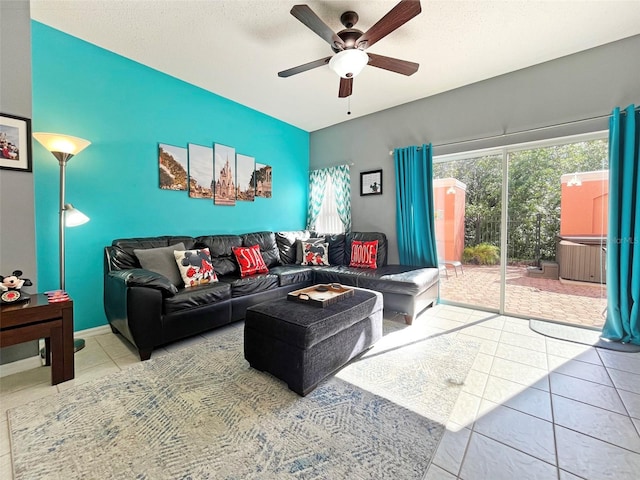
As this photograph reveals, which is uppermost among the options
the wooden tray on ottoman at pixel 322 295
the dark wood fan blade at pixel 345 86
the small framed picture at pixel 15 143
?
the dark wood fan blade at pixel 345 86

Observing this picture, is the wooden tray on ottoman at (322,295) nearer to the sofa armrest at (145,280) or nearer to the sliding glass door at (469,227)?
the sofa armrest at (145,280)

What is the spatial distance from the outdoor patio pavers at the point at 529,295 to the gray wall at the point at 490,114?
39.1 inches

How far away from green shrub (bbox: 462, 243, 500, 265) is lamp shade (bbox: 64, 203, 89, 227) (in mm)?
4186

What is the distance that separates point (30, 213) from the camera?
2119mm

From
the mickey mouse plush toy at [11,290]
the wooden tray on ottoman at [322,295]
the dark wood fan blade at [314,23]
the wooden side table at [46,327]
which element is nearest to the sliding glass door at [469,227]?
the wooden tray on ottoman at [322,295]

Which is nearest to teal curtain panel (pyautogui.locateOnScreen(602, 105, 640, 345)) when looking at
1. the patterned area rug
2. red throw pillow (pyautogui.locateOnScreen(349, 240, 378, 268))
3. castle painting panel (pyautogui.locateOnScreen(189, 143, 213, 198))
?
the patterned area rug

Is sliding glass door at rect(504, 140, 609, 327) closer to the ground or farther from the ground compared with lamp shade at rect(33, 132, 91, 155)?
closer to the ground

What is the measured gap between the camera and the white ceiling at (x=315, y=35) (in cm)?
215

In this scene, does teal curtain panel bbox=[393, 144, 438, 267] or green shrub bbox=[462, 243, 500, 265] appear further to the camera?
teal curtain panel bbox=[393, 144, 438, 267]

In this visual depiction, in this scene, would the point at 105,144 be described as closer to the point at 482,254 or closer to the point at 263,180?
the point at 263,180

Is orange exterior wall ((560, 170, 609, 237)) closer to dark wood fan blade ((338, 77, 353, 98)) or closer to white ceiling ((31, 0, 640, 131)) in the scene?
white ceiling ((31, 0, 640, 131))

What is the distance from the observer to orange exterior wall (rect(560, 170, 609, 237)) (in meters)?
2.76

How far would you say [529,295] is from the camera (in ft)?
10.5

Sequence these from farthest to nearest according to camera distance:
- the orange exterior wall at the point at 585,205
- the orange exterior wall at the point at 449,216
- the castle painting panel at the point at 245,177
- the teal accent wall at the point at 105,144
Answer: the castle painting panel at the point at 245,177, the orange exterior wall at the point at 449,216, the orange exterior wall at the point at 585,205, the teal accent wall at the point at 105,144
